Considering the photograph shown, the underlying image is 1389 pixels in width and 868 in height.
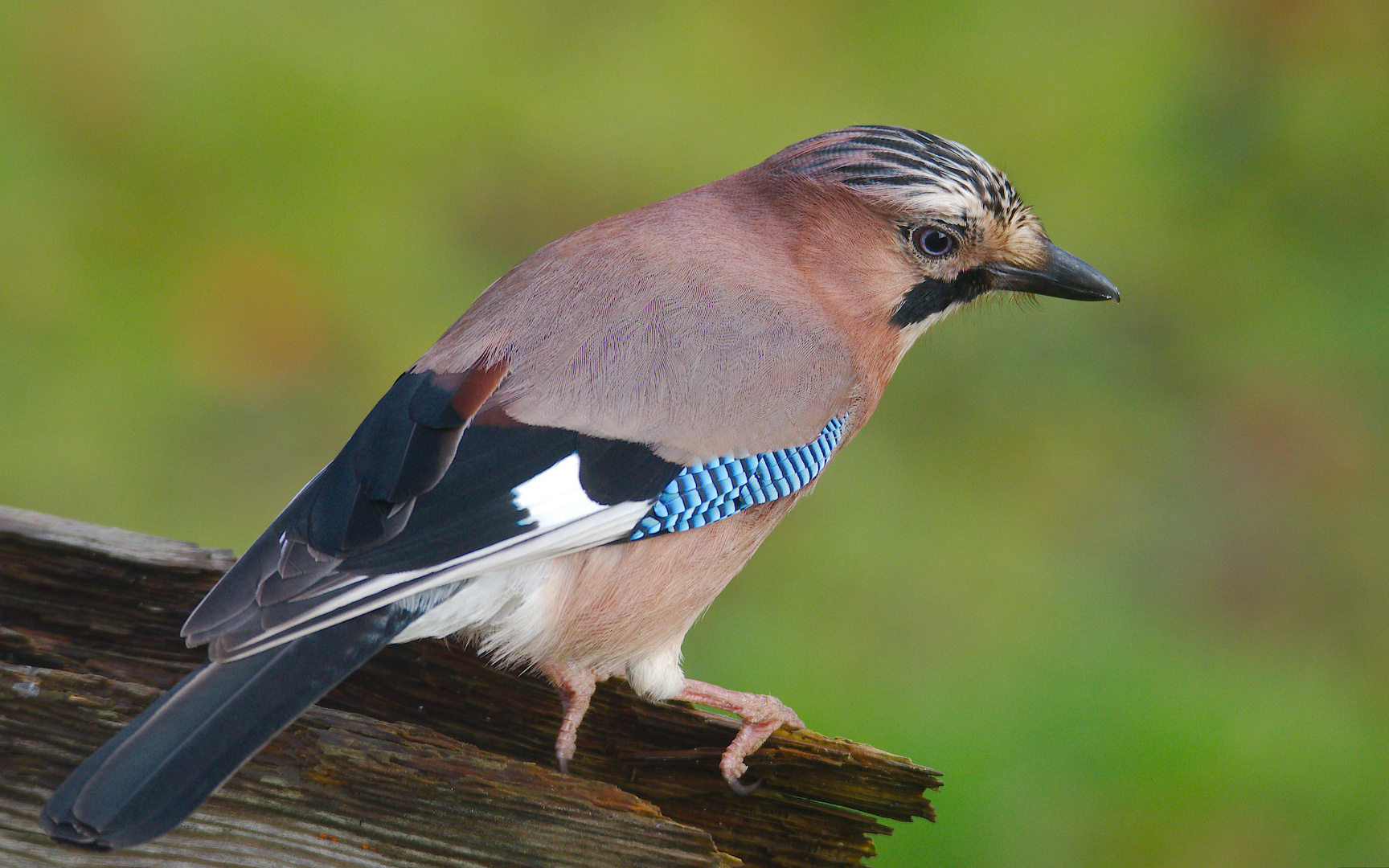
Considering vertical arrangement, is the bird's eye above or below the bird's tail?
above

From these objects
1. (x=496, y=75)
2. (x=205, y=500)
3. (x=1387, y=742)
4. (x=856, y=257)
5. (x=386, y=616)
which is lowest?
(x=205, y=500)

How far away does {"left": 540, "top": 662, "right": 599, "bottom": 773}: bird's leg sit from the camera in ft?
6.74

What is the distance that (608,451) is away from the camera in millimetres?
2037

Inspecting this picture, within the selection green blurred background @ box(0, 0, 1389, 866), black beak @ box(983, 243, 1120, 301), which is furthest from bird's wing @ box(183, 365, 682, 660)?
green blurred background @ box(0, 0, 1389, 866)

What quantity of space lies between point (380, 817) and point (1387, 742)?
109 inches

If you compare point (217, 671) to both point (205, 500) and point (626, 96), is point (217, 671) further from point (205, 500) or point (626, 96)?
point (626, 96)

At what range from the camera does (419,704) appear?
2096 millimetres

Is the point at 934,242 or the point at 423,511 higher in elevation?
the point at 934,242

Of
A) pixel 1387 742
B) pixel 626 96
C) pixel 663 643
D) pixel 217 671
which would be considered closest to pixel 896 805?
pixel 663 643

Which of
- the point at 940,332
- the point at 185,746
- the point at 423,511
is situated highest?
the point at 940,332

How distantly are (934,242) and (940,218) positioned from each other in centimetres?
6

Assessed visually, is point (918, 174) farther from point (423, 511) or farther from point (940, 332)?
point (940, 332)

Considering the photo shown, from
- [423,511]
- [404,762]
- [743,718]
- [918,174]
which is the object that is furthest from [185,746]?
[918,174]

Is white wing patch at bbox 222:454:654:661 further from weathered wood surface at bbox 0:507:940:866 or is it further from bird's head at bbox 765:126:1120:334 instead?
bird's head at bbox 765:126:1120:334
